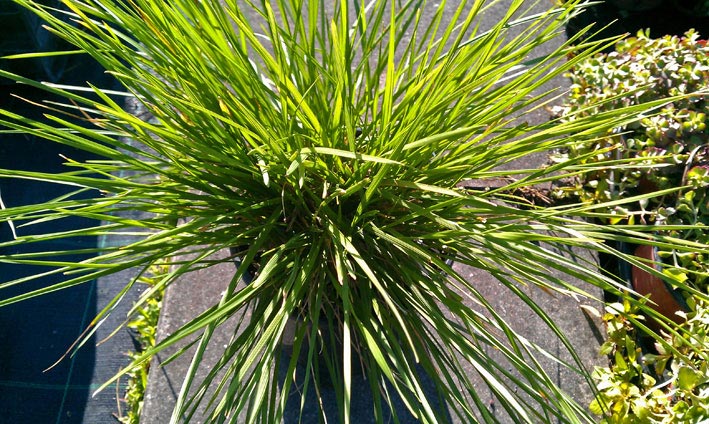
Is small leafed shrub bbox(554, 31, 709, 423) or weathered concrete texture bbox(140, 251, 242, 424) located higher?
weathered concrete texture bbox(140, 251, 242, 424)

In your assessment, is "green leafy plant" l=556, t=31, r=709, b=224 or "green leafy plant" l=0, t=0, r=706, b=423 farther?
"green leafy plant" l=556, t=31, r=709, b=224

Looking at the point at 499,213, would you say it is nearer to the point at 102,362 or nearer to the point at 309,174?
the point at 309,174

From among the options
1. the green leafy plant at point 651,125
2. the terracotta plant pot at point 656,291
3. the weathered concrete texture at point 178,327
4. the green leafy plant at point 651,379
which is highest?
the weathered concrete texture at point 178,327

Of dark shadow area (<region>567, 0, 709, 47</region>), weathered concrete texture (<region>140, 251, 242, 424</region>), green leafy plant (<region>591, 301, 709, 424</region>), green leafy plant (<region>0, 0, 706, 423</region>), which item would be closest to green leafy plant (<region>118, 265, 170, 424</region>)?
weathered concrete texture (<region>140, 251, 242, 424</region>)

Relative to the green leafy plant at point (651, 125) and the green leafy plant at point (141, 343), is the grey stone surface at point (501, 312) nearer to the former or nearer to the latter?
the green leafy plant at point (141, 343)

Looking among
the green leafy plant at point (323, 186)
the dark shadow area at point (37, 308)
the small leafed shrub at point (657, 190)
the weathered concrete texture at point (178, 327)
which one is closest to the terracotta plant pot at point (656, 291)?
the small leafed shrub at point (657, 190)

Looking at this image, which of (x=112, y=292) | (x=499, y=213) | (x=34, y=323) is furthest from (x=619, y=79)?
(x=34, y=323)

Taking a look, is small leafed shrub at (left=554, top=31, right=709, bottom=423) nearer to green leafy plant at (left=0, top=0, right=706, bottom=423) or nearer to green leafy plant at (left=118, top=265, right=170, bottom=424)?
green leafy plant at (left=0, top=0, right=706, bottom=423)
